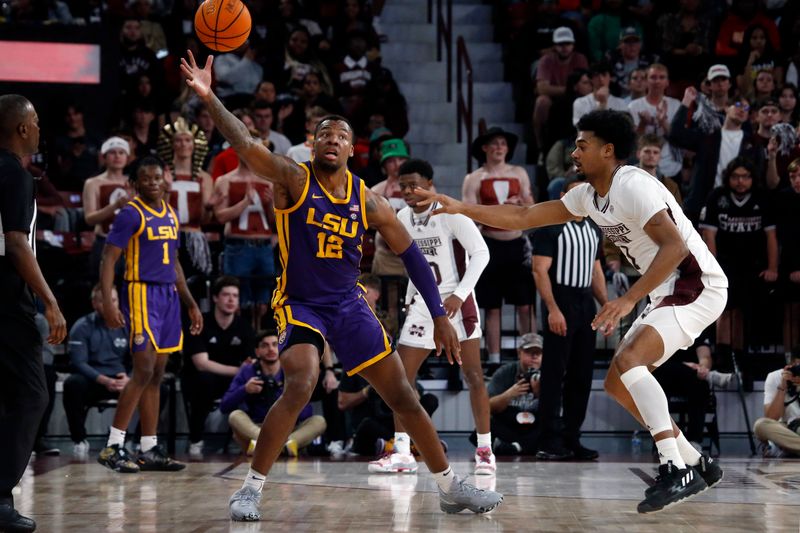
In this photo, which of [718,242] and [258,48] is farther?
[258,48]

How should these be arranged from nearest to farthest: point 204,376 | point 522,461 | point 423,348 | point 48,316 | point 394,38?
point 48,316 → point 423,348 → point 522,461 → point 204,376 → point 394,38

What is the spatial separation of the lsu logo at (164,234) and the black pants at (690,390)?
13.9ft

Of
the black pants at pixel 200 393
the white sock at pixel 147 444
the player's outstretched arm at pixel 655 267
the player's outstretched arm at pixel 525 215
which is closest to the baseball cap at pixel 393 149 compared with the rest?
the black pants at pixel 200 393

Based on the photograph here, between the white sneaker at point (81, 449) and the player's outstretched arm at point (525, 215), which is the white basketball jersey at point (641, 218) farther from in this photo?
the white sneaker at point (81, 449)

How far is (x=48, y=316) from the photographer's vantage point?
5367mm

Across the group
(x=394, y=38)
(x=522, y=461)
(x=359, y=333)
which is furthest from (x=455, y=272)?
(x=394, y=38)

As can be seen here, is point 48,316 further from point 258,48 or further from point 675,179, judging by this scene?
point 258,48

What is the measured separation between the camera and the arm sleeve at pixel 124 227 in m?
8.22

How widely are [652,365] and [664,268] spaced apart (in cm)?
62

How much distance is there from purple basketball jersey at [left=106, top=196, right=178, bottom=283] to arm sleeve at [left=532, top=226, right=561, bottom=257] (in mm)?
2886

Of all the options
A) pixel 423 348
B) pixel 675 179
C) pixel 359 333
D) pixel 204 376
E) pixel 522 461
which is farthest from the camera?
pixel 675 179

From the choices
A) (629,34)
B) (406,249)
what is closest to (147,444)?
(406,249)

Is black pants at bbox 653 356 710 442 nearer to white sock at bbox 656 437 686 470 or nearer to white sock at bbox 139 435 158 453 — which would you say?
white sock at bbox 656 437 686 470

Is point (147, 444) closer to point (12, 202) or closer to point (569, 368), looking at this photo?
point (12, 202)
